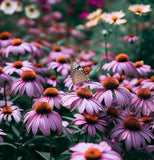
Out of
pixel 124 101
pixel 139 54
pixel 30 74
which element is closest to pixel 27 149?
pixel 30 74

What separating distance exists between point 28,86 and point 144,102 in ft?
2.76

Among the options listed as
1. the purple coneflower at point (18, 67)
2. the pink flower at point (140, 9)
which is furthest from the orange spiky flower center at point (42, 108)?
the pink flower at point (140, 9)

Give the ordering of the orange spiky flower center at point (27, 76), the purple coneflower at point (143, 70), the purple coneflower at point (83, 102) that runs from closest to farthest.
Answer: the purple coneflower at point (83, 102), the orange spiky flower center at point (27, 76), the purple coneflower at point (143, 70)

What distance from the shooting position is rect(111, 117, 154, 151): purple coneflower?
4.66 ft

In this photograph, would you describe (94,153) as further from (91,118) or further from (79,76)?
(79,76)

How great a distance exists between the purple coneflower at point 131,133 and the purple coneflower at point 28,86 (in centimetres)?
62

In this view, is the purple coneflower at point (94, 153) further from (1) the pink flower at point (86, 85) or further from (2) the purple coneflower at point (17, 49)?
(2) the purple coneflower at point (17, 49)

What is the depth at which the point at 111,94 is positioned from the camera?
166cm

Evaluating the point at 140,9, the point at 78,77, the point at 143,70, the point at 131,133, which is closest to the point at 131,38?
the point at 140,9

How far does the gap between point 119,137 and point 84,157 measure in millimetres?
385

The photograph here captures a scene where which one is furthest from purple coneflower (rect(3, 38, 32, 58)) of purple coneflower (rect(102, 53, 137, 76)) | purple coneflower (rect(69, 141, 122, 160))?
purple coneflower (rect(69, 141, 122, 160))

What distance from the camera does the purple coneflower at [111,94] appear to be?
1620mm

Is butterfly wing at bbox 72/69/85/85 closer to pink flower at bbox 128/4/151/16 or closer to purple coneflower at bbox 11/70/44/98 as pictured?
purple coneflower at bbox 11/70/44/98

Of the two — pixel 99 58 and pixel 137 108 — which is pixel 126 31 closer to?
pixel 99 58
